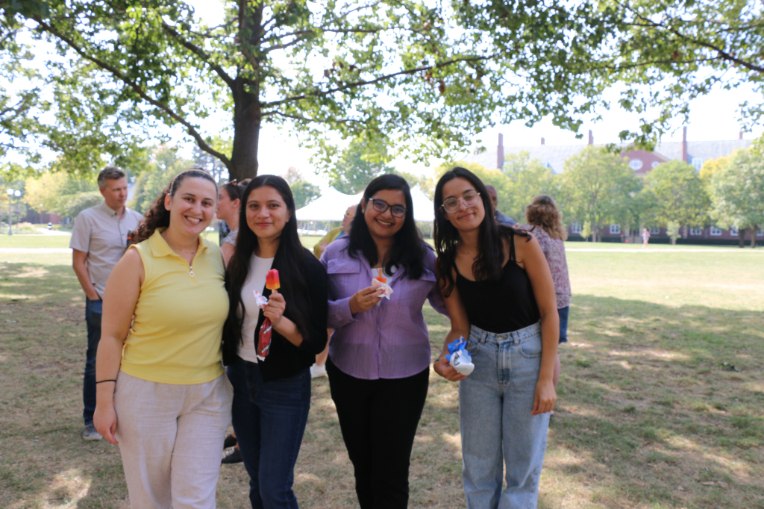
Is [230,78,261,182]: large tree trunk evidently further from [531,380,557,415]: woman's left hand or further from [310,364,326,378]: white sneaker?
[531,380,557,415]: woman's left hand

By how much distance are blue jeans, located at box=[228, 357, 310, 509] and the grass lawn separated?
48.2 inches

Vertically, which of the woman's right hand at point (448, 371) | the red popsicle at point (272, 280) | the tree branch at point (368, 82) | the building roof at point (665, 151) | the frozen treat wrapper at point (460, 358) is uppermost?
the building roof at point (665, 151)

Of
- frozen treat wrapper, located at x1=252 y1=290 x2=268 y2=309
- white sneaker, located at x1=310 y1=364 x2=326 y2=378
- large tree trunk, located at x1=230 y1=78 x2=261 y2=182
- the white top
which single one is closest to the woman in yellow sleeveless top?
the white top

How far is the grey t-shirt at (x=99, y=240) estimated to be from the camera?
445cm

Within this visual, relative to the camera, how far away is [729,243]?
56938mm

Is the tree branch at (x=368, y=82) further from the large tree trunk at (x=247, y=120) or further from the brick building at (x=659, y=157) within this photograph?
the brick building at (x=659, y=157)

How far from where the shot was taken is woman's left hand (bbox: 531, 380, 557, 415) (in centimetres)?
245

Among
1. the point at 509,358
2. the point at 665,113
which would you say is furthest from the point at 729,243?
the point at 509,358

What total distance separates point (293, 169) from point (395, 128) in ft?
261

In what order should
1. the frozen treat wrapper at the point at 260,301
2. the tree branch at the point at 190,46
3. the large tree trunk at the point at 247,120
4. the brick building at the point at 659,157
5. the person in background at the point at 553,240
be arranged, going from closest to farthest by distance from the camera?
the frozen treat wrapper at the point at 260,301
the person in background at the point at 553,240
the tree branch at the point at 190,46
the large tree trunk at the point at 247,120
the brick building at the point at 659,157

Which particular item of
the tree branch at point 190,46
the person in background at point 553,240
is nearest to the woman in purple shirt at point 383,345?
the person in background at point 553,240

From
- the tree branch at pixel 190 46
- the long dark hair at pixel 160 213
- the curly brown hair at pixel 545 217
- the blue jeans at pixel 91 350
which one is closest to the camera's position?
the long dark hair at pixel 160 213

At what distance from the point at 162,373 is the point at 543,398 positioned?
1.78 m

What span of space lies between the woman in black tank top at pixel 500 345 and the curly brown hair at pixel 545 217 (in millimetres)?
2448
